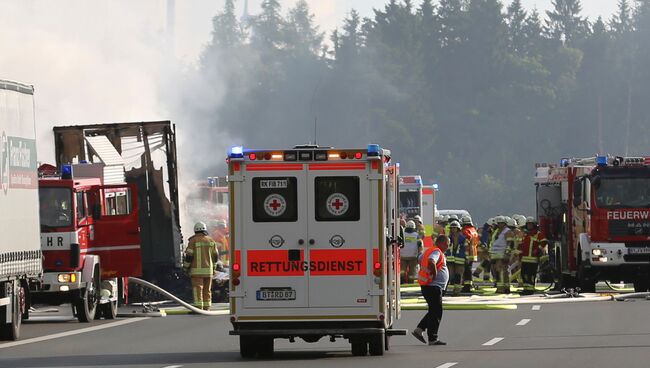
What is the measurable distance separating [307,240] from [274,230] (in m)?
0.38

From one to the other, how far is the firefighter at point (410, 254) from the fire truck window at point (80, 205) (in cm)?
1381

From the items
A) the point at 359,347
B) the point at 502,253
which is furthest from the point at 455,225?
the point at 359,347

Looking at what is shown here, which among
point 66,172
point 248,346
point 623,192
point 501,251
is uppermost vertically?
point 66,172

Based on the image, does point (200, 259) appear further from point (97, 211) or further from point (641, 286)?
point (641, 286)

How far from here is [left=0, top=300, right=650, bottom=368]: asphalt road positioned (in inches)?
786

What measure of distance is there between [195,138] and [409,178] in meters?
61.1

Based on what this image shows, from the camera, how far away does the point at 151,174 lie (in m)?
33.9

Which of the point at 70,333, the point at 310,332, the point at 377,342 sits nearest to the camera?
the point at 310,332

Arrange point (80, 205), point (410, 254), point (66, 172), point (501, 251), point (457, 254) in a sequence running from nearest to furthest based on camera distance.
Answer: point (66, 172), point (80, 205), point (457, 254), point (501, 251), point (410, 254)

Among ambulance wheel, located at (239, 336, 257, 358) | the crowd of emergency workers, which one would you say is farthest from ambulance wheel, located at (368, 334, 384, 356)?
the crowd of emergency workers

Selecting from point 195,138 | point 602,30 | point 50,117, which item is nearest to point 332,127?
point 602,30

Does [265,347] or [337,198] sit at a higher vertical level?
[337,198]

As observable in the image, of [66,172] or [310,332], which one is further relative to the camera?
[66,172]

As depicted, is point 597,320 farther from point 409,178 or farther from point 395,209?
point 409,178
